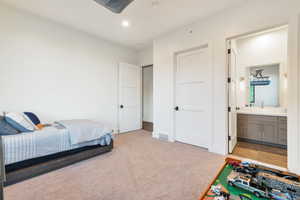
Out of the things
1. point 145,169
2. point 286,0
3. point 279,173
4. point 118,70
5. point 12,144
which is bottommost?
point 145,169

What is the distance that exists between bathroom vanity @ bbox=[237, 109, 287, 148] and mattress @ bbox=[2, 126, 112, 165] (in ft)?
12.9

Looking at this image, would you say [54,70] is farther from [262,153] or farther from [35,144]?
[262,153]

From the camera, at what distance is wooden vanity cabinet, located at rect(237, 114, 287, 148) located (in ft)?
10.2

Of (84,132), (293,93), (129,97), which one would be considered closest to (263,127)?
(293,93)

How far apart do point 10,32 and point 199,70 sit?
4.02 m

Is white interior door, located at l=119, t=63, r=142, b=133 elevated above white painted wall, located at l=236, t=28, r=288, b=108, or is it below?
below

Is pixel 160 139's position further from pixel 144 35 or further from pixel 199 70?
pixel 144 35

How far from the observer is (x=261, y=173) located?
4.28 feet

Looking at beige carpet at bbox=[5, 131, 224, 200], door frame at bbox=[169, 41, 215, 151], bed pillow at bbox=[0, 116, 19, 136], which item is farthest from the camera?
door frame at bbox=[169, 41, 215, 151]

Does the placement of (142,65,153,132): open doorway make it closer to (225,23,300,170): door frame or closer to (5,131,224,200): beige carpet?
(5,131,224,200): beige carpet

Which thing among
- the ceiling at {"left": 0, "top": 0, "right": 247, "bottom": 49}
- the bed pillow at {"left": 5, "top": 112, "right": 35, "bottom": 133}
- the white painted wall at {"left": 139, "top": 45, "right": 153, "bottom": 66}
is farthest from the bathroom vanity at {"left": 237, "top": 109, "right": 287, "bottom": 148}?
the bed pillow at {"left": 5, "top": 112, "right": 35, "bottom": 133}

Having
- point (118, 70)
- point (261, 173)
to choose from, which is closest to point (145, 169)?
point (261, 173)

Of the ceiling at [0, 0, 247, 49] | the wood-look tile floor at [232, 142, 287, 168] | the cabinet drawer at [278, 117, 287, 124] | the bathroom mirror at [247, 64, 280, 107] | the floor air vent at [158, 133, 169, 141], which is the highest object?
the ceiling at [0, 0, 247, 49]

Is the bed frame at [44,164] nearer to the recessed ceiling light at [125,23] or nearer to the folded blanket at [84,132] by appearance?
the folded blanket at [84,132]
